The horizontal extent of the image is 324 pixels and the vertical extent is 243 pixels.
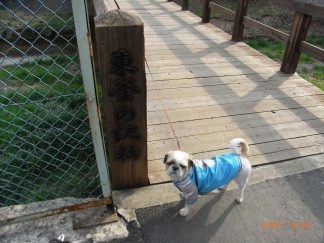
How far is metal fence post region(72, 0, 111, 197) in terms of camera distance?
1.46m

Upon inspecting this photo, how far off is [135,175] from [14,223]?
923 mm

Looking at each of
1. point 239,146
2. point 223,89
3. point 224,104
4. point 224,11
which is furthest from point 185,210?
point 224,11

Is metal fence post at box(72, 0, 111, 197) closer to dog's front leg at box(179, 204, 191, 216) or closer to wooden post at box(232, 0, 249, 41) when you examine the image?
dog's front leg at box(179, 204, 191, 216)

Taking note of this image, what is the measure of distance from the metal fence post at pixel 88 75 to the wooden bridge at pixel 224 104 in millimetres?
712

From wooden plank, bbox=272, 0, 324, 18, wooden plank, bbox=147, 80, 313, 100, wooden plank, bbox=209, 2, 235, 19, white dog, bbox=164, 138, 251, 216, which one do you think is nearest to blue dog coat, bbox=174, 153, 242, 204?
white dog, bbox=164, 138, 251, 216

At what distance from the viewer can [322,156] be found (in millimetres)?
2854

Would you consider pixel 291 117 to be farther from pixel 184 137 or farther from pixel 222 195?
pixel 222 195

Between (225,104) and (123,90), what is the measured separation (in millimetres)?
2040

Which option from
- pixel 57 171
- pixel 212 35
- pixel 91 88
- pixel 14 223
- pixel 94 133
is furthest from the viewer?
pixel 212 35

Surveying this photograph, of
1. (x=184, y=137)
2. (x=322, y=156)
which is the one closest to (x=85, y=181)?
(x=184, y=137)

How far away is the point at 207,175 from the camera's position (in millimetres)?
2117

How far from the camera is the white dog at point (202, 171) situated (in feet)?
6.55

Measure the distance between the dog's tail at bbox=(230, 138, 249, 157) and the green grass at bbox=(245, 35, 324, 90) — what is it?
125 inches
